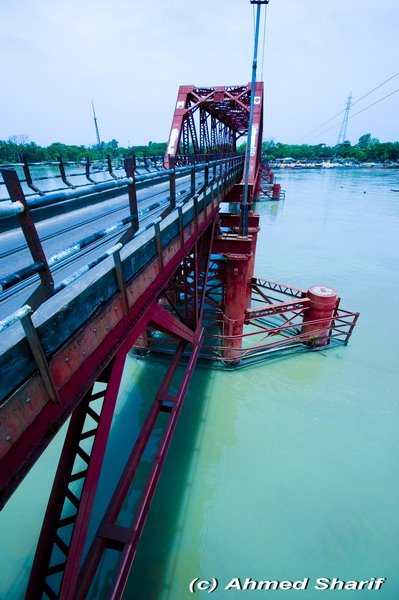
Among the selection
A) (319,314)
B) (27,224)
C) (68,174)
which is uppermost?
(27,224)

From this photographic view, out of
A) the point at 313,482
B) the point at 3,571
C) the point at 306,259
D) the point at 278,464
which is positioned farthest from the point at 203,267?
the point at 306,259

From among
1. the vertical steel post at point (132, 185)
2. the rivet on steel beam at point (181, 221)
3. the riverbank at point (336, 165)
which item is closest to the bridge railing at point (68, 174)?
the vertical steel post at point (132, 185)

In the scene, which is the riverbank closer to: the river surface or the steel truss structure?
the steel truss structure

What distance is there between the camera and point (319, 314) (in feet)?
36.8

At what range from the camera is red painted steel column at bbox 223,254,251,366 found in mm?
9273

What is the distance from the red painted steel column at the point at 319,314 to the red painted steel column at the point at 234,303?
292 cm

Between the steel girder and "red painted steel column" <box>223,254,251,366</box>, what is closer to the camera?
the steel girder

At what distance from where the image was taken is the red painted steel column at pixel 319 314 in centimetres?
1107

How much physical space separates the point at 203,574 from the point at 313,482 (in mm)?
3324

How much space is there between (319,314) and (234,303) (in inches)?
149

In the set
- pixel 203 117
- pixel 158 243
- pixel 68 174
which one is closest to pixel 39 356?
pixel 158 243

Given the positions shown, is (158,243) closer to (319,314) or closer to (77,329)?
(77,329)

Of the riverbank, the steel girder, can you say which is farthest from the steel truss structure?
the riverbank

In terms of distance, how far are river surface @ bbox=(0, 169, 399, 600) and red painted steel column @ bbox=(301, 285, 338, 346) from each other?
2.38 feet
